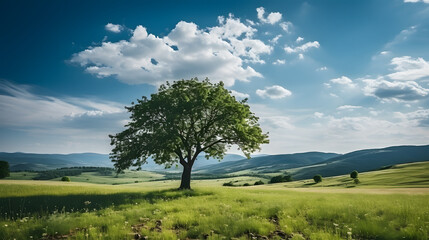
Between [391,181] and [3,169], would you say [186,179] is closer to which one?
[391,181]

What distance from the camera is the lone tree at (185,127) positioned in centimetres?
3086

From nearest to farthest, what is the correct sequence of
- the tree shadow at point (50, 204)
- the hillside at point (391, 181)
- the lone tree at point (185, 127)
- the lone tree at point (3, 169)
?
1. the tree shadow at point (50, 204)
2. the lone tree at point (185, 127)
3. the hillside at point (391, 181)
4. the lone tree at point (3, 169)

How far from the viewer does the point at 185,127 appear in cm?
3441

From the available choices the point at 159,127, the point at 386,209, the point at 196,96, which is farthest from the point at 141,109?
the point at 386,209

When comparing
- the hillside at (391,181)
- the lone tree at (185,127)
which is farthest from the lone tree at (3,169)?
the hillside at (391,181)

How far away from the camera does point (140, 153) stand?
31047 millimetres

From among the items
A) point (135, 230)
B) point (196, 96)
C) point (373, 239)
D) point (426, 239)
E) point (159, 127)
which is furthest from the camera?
point (196, 96)

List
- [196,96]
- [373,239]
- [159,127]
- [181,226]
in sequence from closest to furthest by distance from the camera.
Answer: [373,239] < [181,226] < [159,127] < [196,96]

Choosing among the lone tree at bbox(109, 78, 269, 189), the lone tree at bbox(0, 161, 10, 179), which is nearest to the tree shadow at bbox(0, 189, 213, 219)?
the lone tree at bbox(109, 78, 269, 189)

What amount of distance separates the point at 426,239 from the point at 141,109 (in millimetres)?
30225

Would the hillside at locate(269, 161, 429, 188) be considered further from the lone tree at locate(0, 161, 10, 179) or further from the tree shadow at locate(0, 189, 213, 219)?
the lone tree at locate(0, 161, 10, 179)

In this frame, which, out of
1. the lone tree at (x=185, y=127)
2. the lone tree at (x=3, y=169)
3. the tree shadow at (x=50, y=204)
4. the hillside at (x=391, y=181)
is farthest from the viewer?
the lone tree at (x=3, y=169)

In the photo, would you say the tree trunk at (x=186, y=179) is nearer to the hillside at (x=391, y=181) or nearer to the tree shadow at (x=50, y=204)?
the tree shadow at (x=50, y=204)

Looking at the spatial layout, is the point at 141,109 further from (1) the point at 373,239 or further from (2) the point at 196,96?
(1) the point at 373,239
